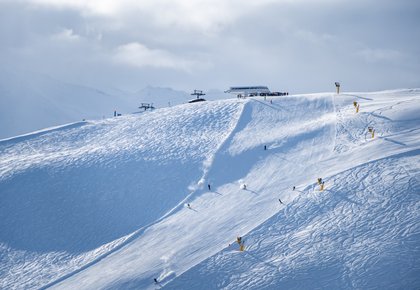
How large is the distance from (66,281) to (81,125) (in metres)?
30.0

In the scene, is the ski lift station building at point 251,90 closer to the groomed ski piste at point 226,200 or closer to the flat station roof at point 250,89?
the flat station roof at point 250,89

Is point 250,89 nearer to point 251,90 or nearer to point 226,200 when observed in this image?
point 251,90

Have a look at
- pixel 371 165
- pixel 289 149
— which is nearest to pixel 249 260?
pixel 371 165

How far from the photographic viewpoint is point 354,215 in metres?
36.3

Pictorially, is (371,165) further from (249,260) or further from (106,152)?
(106,152)

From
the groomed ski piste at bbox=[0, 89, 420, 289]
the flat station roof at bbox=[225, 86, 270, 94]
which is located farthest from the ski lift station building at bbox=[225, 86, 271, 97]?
the groomed ski piste at bbox=[0, 89, 420, 289]

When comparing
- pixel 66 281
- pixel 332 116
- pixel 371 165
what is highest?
pixel 332 116

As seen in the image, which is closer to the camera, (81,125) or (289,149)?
(289,149)

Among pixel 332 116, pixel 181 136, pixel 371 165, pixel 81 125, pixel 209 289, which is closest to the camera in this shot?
pixel 209 289

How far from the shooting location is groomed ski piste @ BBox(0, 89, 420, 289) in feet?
111

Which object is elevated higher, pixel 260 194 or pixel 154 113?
pixel 154 113

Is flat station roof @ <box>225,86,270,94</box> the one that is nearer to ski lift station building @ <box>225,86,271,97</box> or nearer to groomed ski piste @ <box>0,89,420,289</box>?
ski lift station building @ <box>225,86,271,97</box>

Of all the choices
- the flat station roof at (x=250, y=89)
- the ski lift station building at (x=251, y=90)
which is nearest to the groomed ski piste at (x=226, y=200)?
the ski lift station building at (x=251, y=90)

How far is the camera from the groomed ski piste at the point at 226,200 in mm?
33906
